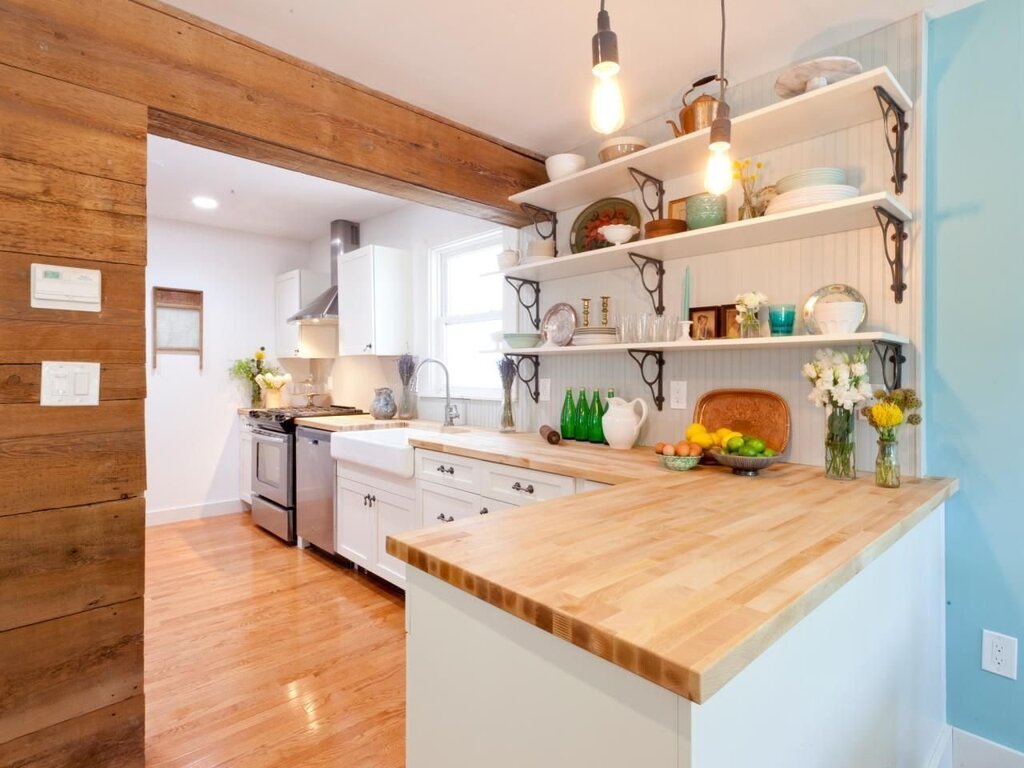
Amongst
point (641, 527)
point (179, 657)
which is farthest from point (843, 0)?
point (179, 657)

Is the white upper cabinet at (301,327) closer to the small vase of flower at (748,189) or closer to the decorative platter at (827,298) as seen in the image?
the small vase of flower at (748,189)

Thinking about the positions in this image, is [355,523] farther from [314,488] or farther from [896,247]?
[896,247]

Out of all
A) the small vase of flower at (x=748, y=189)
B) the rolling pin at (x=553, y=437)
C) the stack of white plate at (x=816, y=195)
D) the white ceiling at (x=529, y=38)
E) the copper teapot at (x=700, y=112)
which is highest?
the white ceiling at (x=529, y=38)

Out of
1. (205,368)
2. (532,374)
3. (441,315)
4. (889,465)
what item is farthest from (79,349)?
(205,368)

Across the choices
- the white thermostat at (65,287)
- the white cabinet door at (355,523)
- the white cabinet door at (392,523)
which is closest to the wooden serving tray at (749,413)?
the white cabinet door at (392,523)

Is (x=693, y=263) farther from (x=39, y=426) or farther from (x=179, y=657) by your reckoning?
(x=179, y=657)

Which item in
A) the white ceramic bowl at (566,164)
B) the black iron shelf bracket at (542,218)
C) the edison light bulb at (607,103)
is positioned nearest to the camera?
the edison light bulb at (607,103)

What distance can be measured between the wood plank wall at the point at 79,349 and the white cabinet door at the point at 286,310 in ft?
9.97

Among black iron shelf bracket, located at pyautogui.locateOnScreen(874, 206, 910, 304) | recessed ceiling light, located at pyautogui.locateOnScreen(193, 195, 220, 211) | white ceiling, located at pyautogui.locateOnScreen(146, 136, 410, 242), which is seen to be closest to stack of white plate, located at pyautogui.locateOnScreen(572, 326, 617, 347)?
black iron shelf bracket, located at pyautogui.locateOnScreen(874, 206, 910, 304)

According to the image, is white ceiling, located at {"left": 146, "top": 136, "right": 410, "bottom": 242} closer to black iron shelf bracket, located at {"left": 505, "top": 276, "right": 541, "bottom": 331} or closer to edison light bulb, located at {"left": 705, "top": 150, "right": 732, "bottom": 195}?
black iron shelf bracket, located at {"left": 505, "top": 276, "right": 541, "bottom": 331}

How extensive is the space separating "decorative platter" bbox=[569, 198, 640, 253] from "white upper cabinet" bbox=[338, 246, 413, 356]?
1.55 m

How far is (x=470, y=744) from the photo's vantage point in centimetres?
99

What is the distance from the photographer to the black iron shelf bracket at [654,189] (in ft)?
7.86

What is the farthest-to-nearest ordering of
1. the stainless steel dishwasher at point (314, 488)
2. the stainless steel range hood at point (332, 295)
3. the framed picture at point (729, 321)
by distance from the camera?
the stainless steel range hood at point (332, 295), the stainless steel dishwasher at point (314, 488), the framed picture at point (729, 321)
